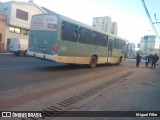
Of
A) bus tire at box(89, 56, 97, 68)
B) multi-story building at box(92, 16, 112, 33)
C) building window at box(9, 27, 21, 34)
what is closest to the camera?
bus tire at box(89, 56, 97, 68)

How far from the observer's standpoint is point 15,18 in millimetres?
36000

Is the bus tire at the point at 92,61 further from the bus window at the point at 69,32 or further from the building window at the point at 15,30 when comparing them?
the building window at the point at 15,30

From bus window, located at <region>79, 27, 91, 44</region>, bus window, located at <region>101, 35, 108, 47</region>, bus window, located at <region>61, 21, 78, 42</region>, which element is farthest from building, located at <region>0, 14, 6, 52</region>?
bus window, located at <region>61, 21, 78, 42</region>

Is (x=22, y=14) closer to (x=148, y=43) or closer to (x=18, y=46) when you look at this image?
(x=18, y=46)

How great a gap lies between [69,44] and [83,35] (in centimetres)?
216

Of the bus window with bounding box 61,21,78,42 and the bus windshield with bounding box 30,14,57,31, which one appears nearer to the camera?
the bus windshield with bounding box 30,14,57,31

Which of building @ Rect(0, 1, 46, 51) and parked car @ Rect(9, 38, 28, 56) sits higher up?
building @ Rect(0, 1, 46, 51)

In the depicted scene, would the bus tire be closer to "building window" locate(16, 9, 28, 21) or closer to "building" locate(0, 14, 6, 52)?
"building" locate(0, 14, 6, 52)

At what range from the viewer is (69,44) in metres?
14.0

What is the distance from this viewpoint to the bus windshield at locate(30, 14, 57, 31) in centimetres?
1303

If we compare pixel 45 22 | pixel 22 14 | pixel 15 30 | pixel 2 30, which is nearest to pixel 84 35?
pixel 45 22

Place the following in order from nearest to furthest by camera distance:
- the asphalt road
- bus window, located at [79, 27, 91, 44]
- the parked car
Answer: the asphalt road → bus window, located at [79, 27, 91, 44] → the parked car

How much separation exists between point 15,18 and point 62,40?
83.0 feet

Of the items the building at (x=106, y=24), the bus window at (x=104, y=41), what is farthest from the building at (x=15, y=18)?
the building at (x=106, y=24)
